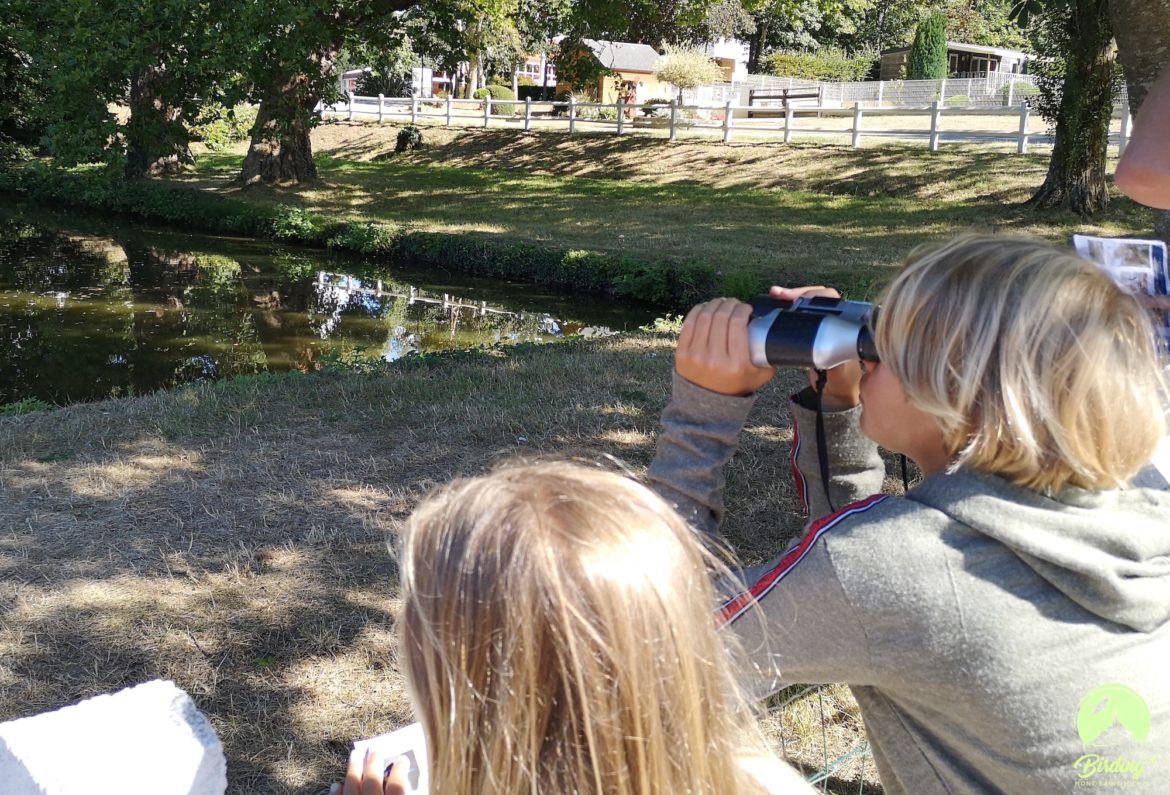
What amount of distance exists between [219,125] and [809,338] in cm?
1923

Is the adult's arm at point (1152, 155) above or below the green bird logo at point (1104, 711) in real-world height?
above

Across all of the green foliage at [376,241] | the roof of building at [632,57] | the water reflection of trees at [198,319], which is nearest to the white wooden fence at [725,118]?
the green foliage at [376,241]

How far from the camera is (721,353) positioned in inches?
66.7

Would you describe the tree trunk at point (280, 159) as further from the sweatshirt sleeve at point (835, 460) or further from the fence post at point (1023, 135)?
the sweatshirt sleeve at point (835, 460)

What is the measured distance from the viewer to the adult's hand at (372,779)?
5.42 feet

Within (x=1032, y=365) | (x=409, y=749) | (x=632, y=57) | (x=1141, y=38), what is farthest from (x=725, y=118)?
(x=632, y=57)

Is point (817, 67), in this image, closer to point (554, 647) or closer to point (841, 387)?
point (841, 387)

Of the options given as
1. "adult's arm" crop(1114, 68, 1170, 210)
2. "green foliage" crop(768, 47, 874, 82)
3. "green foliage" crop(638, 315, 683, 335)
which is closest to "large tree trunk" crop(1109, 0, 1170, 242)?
"adult's arm" crop(1114, 68, 1170, 210)

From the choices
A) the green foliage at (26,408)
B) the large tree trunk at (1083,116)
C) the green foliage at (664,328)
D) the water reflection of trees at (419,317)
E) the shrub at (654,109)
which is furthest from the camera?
the shrub at (654,109)

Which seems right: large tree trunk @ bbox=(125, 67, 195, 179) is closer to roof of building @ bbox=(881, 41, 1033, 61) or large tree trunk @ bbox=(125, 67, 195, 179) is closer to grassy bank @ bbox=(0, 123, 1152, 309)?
grassy bank @ bbox=(0, 123, 1152, 309)

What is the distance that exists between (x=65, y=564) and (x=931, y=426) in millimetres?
3520

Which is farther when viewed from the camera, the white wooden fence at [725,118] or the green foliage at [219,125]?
the white wooden fence at [725,118]

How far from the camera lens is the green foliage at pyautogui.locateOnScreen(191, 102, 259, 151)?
16.8 metres

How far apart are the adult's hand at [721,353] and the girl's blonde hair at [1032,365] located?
11.7 inches
